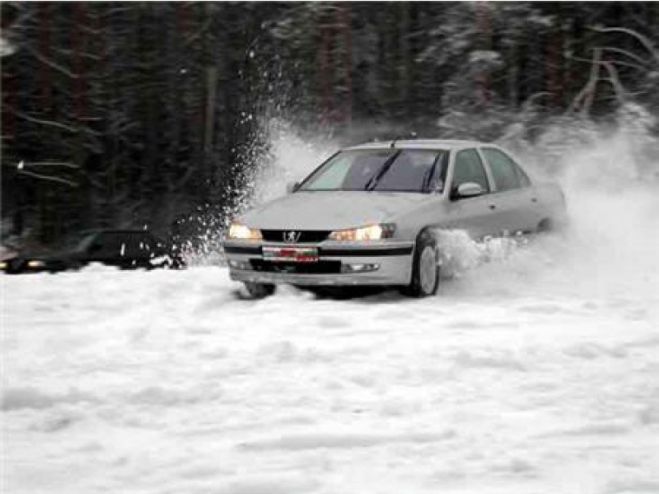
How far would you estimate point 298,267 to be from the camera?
8445mm

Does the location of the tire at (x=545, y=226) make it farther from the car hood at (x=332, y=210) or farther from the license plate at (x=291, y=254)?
the license plate at (x=291, y=254)

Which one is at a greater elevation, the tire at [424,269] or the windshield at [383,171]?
the windshield at [383,171]

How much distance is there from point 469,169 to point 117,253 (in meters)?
7.86

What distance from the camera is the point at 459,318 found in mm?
7160

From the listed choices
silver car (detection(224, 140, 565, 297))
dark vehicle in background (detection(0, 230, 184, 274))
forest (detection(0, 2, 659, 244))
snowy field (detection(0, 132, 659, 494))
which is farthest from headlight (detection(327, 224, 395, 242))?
forest (detection(0, 2, 659, 244))

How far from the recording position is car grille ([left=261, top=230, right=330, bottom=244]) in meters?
8.44

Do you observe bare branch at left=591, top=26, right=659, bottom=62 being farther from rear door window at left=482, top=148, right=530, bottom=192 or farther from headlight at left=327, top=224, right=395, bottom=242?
headlight at left=327, top=224, right=395, bottom=242

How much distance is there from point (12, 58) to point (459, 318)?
88.6ft

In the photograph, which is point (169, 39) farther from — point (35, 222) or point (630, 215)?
point (630, 215)

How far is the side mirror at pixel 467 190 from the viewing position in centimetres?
919

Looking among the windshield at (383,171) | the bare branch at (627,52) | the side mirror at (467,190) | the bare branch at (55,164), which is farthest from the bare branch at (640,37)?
the side mirror at (467,190)

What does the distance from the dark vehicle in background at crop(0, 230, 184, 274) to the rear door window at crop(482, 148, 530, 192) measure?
6.53 metres

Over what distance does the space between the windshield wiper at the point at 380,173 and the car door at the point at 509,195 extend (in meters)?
1.04

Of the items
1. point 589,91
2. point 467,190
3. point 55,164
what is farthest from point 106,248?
point 55,164
